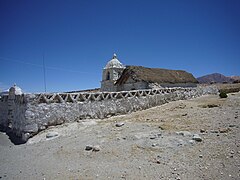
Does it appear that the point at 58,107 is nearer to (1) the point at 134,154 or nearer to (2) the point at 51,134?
(2) the point at 51,134

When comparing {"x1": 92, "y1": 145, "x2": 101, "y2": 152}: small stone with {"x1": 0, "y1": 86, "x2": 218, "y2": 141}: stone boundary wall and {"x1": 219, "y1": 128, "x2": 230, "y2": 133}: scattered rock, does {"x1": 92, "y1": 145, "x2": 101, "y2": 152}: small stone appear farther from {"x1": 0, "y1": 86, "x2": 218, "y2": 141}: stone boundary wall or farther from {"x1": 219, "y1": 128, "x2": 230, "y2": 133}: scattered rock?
{"x1": 219, "y1": 128, "x2": 230, "y2": 133}: scattered rock

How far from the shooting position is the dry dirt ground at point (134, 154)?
5.07 m

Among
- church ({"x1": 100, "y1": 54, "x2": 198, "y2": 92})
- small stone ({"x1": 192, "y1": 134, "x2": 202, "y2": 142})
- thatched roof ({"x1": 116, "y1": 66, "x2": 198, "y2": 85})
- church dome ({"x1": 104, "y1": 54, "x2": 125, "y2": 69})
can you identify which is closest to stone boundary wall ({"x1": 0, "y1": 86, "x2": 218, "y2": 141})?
small stone ({"x1": 192, "y1": 134, "x2": 202, "y2": 142})

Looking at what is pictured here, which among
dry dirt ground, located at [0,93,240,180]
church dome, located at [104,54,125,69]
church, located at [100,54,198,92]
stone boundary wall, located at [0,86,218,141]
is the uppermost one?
church dome, located at [104,54,125,69]

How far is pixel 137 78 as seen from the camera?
2852 cm

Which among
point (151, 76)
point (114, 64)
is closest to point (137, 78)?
point (151, 76)

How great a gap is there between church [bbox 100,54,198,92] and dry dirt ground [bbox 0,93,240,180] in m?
19.0

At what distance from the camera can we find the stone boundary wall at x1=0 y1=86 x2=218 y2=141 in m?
9.88

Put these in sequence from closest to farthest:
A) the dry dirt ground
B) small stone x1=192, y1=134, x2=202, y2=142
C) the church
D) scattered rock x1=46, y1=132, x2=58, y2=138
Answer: the dry dirt ground → small stone x1=192, y1=134, x2=202, y2=142 → scattered rock x1=46, y1=132, x2=58, y2=138 → the church

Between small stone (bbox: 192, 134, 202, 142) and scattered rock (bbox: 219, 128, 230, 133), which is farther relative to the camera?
scattered rock (bbox: 219, 128, 230, 133)

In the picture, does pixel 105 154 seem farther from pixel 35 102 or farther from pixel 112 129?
pixel 35 102

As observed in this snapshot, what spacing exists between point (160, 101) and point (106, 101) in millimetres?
6472

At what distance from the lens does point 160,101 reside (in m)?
17.7

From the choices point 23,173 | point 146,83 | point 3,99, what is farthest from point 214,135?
point 146,83
